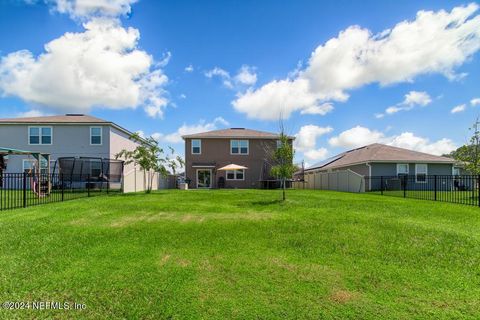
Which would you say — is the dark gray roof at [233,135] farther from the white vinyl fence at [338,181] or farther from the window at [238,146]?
the white vinyl fence at [338,181]

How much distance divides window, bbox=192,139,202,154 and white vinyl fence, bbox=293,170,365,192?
11.7 metres

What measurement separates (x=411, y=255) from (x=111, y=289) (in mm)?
4996

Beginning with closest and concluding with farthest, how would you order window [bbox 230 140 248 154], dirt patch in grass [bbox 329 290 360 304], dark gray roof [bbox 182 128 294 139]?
dirt patch in grass [bbox 329 290 360 304], dark gray roof [bbox 182 128 294 139], window [bbox 230 140 248 154]

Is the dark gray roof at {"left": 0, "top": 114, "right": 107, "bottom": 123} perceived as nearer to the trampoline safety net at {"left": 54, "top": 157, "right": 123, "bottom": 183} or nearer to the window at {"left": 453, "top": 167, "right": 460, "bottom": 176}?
the trampoline safety net at {"left": 54, "top": 157, "right": 123, "bottom": 183}

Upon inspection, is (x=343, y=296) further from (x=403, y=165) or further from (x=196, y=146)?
(x=196, y=146)

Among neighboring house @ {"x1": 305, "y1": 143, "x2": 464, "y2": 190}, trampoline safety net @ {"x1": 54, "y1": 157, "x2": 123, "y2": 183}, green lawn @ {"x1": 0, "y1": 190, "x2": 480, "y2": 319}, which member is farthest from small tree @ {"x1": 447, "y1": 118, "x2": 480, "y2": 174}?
trampoline safety net @ {"x1": 54, "y1": 157, "x2": 123, "y2": 183}

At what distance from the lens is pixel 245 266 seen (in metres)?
4.63

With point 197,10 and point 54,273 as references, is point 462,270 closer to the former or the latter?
point 54,273

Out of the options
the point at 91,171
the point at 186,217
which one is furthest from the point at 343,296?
the point at 91,171

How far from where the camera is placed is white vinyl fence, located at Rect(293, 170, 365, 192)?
2084 cm

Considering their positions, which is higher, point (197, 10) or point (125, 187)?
point (197, 10)

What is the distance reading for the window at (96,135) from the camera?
22312 millimetres

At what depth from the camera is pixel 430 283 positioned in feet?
13.4

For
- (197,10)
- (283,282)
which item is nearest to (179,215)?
(283,282)
